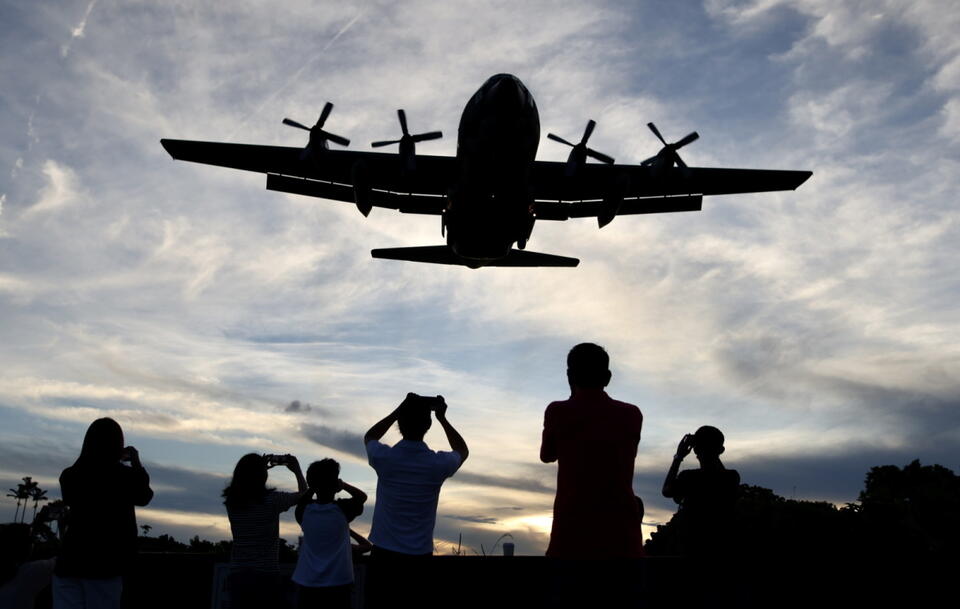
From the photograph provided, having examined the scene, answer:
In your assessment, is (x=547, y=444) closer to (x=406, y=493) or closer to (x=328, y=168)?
(x=406, y=493)

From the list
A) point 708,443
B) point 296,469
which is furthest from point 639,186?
point 296,469

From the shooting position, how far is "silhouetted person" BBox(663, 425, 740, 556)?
15.3 feet

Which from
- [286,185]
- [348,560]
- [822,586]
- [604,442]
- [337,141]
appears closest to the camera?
[604,442]

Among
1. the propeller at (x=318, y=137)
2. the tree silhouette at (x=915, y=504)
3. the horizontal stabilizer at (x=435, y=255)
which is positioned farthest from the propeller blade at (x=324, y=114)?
the tree silhouette at (x=915, y=504)

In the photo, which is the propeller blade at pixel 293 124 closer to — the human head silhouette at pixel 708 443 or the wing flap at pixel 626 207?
the wing flap at pixel 626 207

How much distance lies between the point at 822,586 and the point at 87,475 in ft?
20.7

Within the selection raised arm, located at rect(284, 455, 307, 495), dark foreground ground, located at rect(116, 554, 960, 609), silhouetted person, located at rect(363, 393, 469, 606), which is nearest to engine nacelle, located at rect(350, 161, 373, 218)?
dark foreground ground, located at rect(116, 554, 960, 609)

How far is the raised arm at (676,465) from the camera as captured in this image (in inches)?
199

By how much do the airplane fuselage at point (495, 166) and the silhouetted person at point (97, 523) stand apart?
16722mm

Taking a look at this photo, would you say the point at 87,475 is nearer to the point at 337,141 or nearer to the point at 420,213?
the point at 337,141

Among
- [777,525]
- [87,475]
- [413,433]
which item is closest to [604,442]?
[413,433]

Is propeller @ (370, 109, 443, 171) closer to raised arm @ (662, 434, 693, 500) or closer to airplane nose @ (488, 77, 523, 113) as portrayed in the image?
airplane nose @ (488, 77, 523, 113)

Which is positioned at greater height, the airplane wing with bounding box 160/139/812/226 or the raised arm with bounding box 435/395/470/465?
the airplane wing with bounding box 160/139/812/226

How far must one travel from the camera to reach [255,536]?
5.45 metres
